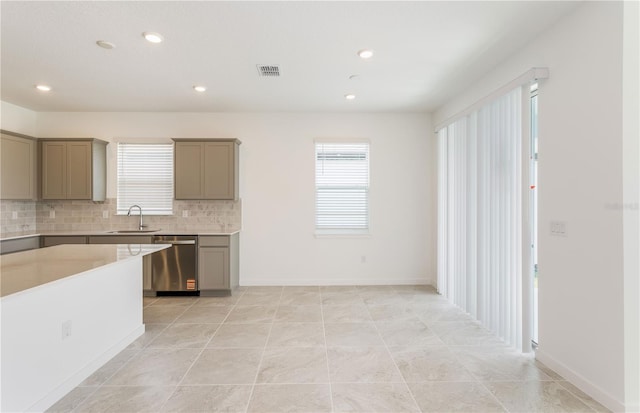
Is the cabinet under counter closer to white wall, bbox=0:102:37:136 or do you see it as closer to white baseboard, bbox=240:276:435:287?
white baseboard, bbox=240:276:435:287

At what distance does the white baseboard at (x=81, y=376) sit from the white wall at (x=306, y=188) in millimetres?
2303

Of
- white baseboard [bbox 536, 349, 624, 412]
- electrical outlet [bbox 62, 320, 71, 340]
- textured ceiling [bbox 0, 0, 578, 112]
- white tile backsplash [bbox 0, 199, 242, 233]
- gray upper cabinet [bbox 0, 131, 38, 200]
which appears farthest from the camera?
white tile backsplash [bbox 0, 199, 242, 233]

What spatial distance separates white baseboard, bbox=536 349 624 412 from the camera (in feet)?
6.74

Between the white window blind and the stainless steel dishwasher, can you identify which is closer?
the stainless steel dishwasher

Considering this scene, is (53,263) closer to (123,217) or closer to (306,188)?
(123,217)

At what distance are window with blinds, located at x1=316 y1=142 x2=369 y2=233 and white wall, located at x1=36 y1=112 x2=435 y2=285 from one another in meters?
0.15

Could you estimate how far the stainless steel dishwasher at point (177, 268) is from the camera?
15.3 feet

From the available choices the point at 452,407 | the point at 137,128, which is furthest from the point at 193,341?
the point at 137,128

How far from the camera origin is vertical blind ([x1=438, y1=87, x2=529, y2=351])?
3.01 metres

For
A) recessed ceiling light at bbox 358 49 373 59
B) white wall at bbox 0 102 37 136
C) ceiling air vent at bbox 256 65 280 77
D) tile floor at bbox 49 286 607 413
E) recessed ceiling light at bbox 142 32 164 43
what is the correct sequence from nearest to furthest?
tile floor at bbox 49 286 607 413
recessed ceiling light at bbox 142 32 164 43
recessed ceiling light at bbox 358 49 373 59
ceiling air vent at bbox 256 65 280 77
white wall at bbox 0 102 37 136

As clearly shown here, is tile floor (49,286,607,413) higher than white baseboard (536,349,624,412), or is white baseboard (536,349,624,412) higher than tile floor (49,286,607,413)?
white baseboard (536,349,624,412)

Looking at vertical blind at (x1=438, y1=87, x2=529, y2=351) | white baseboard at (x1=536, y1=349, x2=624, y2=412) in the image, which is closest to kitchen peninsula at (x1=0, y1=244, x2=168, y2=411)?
vertical blind at (x1=438, y1=87, x2=529, y2=351)

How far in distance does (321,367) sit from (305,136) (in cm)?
363

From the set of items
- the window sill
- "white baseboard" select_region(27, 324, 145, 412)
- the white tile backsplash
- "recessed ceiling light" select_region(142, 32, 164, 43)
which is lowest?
"white baseboard" select_region(27, 324, 145, 412)
